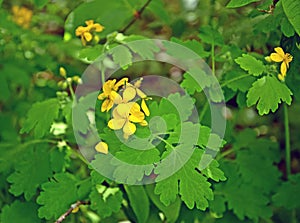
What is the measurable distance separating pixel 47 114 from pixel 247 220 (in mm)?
542

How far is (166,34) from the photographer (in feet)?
6.69

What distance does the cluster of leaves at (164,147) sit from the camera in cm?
107

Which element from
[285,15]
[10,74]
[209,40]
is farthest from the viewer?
[10,74]

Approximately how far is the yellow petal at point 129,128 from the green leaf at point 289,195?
502mm

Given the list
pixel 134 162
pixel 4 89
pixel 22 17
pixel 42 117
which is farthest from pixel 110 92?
pixel 22 17

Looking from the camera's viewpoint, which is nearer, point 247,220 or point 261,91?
point 261,91

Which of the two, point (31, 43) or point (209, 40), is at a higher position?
point (209, 40)

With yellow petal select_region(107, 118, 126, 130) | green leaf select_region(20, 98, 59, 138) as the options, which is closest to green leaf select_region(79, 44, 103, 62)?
green leaf select_region(20, 98, 59, 138)

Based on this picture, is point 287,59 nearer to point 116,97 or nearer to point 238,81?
point 238,81

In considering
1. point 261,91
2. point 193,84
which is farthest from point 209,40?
point 261,91

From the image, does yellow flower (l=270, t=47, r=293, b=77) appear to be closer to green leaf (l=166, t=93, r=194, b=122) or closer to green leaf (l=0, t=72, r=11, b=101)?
green leaf (l=166, t=93, r=194, b=122)

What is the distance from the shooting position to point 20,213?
132 centimetres

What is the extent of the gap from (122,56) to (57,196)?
319 mm

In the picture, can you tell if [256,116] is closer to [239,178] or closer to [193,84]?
[239,178]
